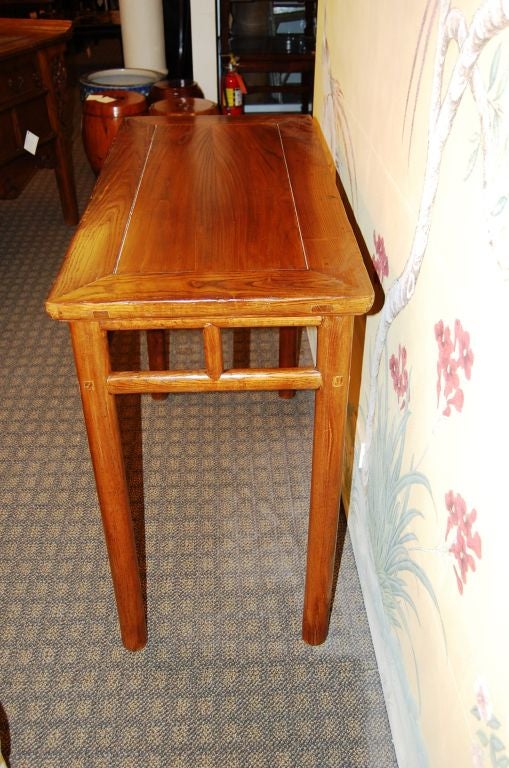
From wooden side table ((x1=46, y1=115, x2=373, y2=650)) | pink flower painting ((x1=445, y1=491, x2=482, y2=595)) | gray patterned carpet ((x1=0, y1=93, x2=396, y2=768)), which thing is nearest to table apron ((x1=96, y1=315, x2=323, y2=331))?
wooden side table ((x1=46, y1=115, x2=373, y2=650))

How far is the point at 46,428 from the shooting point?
1633mm

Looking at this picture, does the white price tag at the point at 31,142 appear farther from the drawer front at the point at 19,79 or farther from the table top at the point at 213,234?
the table top at the point at 213,234

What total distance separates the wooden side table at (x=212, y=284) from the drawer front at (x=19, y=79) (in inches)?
47.3

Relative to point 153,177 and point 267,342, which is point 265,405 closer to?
point 267,342

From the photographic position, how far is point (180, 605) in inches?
48.0

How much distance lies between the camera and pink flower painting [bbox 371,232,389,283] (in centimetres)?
99

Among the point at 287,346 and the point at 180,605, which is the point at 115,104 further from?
the point at 180,605

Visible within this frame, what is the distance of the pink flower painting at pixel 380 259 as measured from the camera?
3.26ft

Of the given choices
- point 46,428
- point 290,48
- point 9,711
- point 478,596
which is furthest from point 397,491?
point 290,48

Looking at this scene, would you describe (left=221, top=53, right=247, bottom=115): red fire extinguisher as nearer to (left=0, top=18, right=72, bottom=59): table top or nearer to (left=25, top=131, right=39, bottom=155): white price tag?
(left=0, top=18, right=72, bottom=59): table top

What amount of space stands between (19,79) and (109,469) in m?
1.79

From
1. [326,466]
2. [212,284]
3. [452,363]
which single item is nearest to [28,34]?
[212,284]

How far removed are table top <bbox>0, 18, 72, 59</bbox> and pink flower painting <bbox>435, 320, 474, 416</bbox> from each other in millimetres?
1902

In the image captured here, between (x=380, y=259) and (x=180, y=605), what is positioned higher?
(x=380, y=259)
